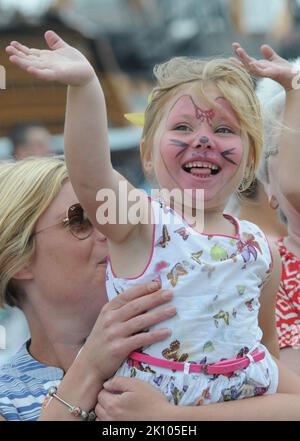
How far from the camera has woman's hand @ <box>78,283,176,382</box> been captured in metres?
1.68

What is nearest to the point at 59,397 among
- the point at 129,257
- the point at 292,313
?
the point at 129,257

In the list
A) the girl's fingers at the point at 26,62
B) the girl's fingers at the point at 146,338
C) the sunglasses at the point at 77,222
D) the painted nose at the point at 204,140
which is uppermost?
the girl's fingers at the point at 26,62

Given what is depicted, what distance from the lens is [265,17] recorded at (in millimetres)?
12117

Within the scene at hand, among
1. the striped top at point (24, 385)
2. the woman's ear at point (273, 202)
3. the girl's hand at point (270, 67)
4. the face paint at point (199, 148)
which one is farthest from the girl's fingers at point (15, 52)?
the woman's ear at point (273, 202)

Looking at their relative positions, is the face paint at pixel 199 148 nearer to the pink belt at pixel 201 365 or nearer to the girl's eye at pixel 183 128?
the girl's eye at pixel 183 128

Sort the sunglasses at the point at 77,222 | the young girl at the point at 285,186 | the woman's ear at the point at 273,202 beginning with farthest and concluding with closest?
the woman's ear at the point at 273,202 < the young girl at the point at 285,186 < the sunglasses at the point at 77,222

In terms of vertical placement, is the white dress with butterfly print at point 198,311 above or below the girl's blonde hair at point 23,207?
below

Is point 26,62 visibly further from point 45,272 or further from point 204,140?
point 45,272

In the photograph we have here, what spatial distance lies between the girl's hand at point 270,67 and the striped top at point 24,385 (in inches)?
33.4

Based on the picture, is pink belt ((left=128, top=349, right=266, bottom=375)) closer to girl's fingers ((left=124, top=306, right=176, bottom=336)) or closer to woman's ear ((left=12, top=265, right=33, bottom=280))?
girl's fingers ((left=124, top=306, right=176, bottom=336))

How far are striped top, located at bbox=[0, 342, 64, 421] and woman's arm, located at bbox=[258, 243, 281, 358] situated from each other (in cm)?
50

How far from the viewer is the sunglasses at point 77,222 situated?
6.52ft

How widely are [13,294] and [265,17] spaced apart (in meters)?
10.7

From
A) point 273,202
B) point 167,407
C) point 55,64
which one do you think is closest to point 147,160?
point 55,64
